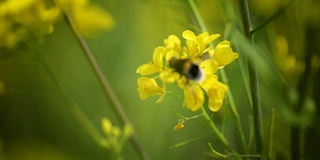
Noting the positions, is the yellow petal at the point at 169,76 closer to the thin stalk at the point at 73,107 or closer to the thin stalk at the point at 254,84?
the thin stalk at the point at 254,84

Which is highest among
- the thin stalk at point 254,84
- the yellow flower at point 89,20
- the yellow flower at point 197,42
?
the yellow flower at point 89,20

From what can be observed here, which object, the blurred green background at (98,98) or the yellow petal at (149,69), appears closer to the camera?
the yellow petal at (149,69)

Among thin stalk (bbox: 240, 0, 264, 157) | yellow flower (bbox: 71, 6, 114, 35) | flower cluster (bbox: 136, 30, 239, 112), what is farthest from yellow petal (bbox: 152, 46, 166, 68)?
yellow flower (bbox: 71, 6, 114, 35)

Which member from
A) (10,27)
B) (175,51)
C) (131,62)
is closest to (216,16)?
(131,62)

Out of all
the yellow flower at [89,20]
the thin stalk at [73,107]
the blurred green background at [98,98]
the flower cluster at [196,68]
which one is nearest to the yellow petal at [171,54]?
the flower cluster at [196,68]

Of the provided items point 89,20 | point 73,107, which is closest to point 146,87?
point 73,107

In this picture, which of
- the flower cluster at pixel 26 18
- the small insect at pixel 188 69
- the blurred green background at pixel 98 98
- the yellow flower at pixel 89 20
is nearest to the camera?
the small insect at pixel 188 69

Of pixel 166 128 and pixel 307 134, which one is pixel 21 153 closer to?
pixel 166 128

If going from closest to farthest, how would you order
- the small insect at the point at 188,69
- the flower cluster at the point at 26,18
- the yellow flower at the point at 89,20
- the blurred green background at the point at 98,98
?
the small insect at the point at 188,69 → the flower cluster at the point at 26,18 → the yellow flower at the point at 89,20 → the blurred green background at the point at 98,98
